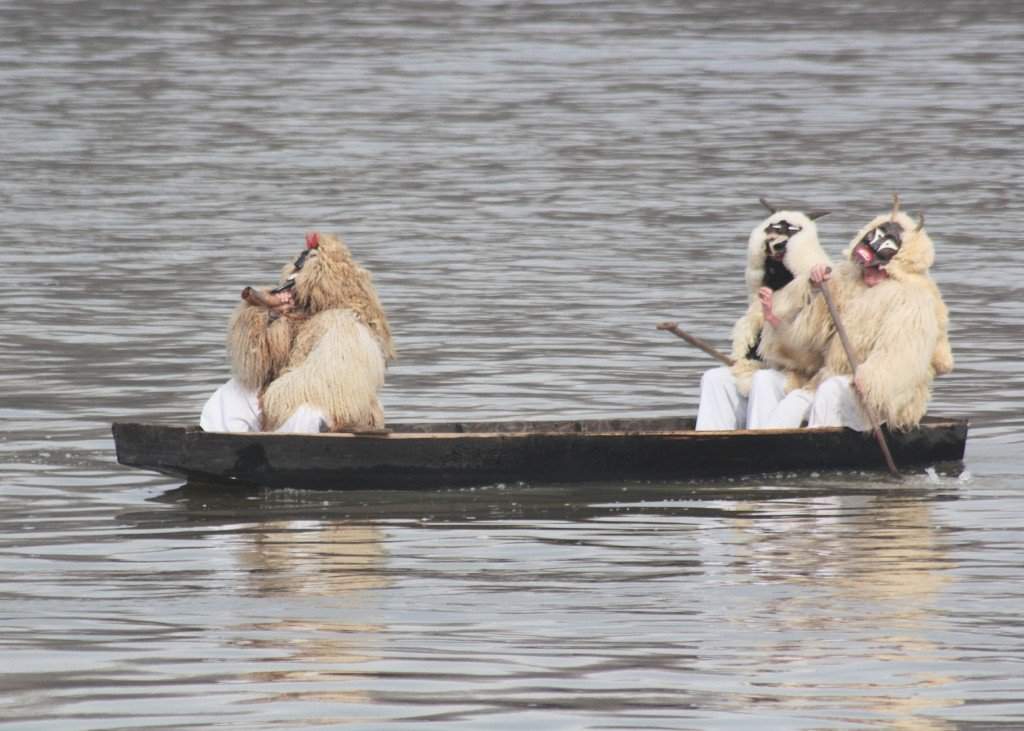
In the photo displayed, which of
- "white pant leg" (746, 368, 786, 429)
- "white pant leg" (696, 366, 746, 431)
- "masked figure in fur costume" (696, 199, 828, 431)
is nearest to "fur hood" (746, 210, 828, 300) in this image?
"masked figure in fur costume" (696, 199, 828, 431)

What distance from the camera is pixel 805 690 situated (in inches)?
375

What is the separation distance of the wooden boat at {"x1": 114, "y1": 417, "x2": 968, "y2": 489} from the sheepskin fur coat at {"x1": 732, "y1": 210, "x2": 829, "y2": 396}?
1.86 feet

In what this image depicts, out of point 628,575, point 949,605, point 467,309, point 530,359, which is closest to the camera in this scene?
point 949,605

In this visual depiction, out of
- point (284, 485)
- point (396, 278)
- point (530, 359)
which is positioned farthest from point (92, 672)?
point (396, 278)

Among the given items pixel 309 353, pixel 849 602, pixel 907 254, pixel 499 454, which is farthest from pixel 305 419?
pixel 849 602

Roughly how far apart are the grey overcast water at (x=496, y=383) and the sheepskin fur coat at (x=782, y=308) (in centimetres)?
76

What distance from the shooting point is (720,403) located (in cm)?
1563

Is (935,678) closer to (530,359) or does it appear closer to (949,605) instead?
(949,605)

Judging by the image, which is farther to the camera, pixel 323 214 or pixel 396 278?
pixel 323 214

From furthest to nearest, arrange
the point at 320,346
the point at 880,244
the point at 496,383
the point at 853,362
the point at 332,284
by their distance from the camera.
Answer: the point at 496,383
the point at 880,244
the point at 853,362
the point at 332,284
the point at 320,346

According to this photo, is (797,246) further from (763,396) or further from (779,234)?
(763,396)

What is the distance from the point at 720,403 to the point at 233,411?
2735 mm

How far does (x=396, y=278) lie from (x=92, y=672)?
14.9 m

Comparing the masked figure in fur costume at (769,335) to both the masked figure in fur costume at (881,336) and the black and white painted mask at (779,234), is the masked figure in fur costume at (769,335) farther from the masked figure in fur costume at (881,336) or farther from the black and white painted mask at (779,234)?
the masked figure in fur costume at (881,336)
